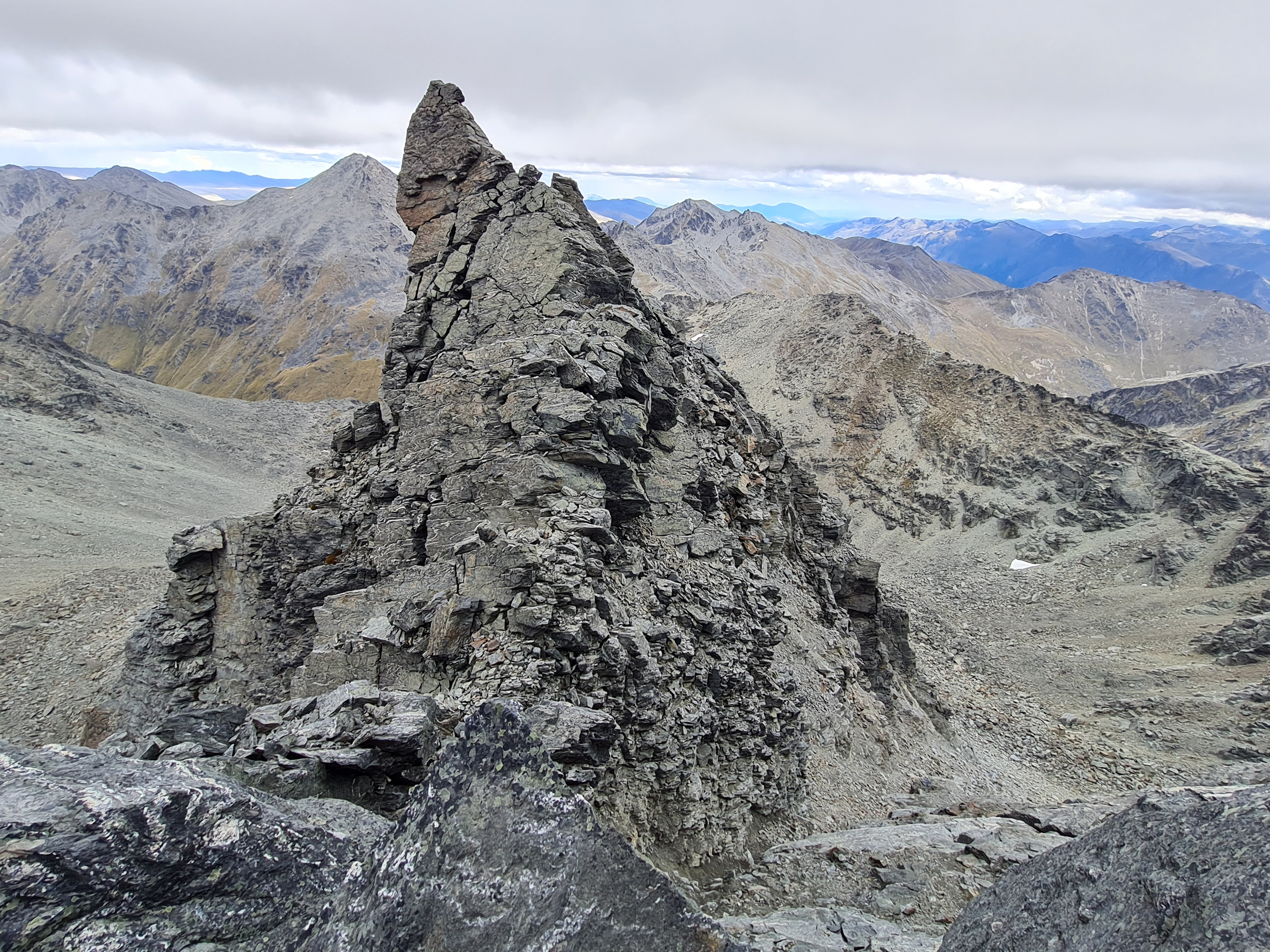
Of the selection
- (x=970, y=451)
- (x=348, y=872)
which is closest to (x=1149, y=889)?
(x=348, y=872)

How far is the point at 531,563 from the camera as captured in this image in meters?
14.2

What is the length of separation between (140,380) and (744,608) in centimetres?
10108

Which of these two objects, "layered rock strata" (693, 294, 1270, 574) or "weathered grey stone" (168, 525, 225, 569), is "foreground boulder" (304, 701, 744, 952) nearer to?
"weathered grey stone" (168, 525, 225, 569)

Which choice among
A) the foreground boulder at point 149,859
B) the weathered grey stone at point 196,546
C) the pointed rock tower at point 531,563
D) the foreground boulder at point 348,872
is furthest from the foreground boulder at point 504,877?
the weathered grey stone at point 196,546

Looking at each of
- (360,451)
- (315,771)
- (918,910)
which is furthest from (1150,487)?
(315,771)

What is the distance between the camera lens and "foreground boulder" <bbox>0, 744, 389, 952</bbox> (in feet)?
19.4

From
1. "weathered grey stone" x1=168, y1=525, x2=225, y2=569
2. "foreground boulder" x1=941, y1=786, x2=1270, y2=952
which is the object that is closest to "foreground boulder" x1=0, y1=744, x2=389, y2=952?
"foreground boulder" x1=941, y1=786, x2=1270, y2=952

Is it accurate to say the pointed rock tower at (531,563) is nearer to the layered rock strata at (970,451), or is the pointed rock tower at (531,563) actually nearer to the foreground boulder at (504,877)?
the foreground boulder at (504,877)

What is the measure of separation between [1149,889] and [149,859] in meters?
9.76

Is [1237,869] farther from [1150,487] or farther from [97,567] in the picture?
[1150,487]

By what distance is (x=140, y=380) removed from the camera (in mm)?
90125

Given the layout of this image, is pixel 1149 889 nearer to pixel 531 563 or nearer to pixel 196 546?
pixel 531 563

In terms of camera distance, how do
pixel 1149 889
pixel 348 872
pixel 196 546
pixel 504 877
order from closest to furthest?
pixel 504 877
pixel 1149 889
pixel 348 872
pixel 196 546

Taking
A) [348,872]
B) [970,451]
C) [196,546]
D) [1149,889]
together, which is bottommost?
[970,451]
